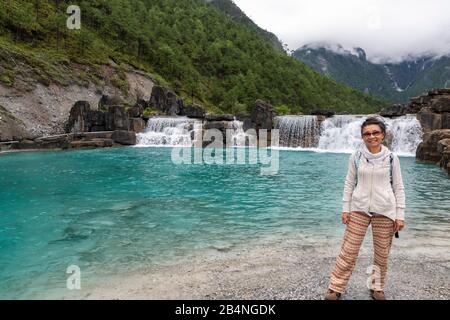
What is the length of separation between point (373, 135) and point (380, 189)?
2.44 feet

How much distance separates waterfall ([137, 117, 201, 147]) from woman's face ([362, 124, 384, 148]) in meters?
40.4

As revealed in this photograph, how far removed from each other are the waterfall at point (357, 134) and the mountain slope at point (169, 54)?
34.5 meters

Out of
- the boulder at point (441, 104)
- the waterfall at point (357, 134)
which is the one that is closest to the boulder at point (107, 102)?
the waterfall at point (357, 134)

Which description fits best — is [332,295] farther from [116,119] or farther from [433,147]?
[116,119]

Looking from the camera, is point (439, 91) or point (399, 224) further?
point (439, 91)

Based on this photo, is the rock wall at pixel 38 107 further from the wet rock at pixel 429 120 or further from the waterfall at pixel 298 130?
the wet rock at pixel 429 120

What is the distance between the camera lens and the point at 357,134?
38.6 m

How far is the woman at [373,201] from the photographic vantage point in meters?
4.89

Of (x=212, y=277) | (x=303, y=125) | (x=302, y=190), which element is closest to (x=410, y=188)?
(x=302, y=190)

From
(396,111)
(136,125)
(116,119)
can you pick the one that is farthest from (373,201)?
(136,125)

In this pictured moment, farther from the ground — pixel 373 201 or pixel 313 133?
pixel 313 133

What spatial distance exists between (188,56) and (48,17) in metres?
40.1

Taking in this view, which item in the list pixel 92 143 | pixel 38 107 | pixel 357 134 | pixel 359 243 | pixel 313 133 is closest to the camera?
pixel 359 243

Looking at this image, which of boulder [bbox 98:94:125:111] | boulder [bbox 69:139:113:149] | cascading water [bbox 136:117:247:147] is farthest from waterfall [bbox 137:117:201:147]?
boulder [bbox 98:94:125:111]
